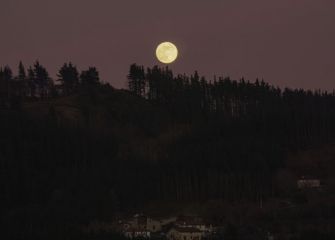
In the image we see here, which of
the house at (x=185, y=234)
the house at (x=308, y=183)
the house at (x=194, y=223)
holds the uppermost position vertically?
the house at (x=308, y=183)

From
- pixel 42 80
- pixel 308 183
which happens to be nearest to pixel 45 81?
pixel 42 80

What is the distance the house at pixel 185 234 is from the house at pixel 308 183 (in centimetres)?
1877

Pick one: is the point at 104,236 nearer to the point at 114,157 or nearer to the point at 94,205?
the point at 94,205

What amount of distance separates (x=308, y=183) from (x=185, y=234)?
21186 millimetres

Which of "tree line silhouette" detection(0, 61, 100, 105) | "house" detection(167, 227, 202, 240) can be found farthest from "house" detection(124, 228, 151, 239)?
"tree line silhouette" detection(0, 61, 100, 105)

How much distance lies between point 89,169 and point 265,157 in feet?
66.4

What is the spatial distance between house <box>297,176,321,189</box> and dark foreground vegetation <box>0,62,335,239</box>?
2.52 m

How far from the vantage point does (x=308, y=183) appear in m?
90.4

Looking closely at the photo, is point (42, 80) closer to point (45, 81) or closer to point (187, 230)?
point (45, 81)

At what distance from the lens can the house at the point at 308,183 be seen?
89.4 metres

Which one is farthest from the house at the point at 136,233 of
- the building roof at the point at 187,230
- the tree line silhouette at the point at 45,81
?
the tree line silhouette at the point at 45,81

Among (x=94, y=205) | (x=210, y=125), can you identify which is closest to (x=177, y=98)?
(x=210, y=125)

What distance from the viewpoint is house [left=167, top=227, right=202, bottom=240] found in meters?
74.4

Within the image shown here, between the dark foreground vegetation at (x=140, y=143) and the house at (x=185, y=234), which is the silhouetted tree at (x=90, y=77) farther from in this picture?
the house at (x=185, y=234)
